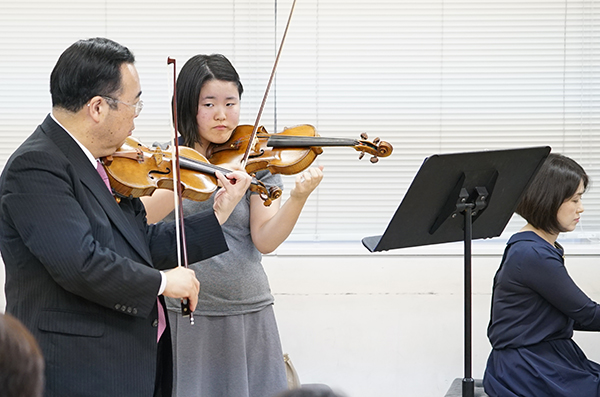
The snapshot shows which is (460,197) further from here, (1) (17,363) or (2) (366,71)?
(1) (17,363)

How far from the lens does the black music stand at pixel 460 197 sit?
6.38 ft

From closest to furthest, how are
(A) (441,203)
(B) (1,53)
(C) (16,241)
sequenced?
(C) (16,241), (A) (441,203), (B) (1,53)

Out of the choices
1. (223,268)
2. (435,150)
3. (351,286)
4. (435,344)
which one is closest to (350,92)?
(435,150)

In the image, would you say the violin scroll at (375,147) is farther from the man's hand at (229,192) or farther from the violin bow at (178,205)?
the violin bow at (178,205)

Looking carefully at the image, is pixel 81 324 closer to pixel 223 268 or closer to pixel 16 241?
pixel 16 241

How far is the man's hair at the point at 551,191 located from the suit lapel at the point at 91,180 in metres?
1.41

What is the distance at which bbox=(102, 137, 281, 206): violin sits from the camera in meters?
1.79

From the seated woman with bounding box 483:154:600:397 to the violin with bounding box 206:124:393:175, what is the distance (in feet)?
2.07

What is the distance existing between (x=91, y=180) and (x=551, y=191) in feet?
5.16

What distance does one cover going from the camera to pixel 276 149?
2.21 meters

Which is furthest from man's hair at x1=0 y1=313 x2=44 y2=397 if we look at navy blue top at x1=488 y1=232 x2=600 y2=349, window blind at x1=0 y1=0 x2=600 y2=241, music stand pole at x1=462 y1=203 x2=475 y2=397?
window blind at x1=0 y1=0 x2=600 y2=241

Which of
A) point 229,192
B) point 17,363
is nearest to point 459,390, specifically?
point 229,192

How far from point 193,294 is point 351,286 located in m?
1.67

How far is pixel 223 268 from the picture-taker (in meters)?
2.08
